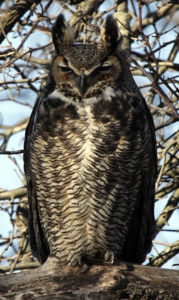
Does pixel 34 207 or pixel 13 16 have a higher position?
pixel 13 16

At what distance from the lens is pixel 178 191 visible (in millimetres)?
3682

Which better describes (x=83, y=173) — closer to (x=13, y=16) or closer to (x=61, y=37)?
(x=61, y=37)

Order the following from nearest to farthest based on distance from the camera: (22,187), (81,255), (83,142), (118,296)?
(118,296) < (83,142) < (81,255) < (22,187)

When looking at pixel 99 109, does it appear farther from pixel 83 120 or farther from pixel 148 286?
pixel 148 286

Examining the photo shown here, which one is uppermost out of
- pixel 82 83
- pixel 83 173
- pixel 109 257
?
pixel 82 83

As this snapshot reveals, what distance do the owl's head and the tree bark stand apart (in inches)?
39.2

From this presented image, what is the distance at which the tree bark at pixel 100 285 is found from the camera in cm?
253

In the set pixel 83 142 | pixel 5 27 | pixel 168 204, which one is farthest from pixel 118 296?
pixel 5 27

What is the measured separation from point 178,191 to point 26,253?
1245mm

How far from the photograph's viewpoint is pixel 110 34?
3289 mm

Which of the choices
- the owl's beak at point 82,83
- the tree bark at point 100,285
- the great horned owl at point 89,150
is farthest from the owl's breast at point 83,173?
the tree bark at point 100,285

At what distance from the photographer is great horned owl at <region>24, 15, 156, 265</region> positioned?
2979 mm

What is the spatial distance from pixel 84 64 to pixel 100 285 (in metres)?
1.19

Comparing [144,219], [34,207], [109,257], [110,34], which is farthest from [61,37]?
[109,257]
